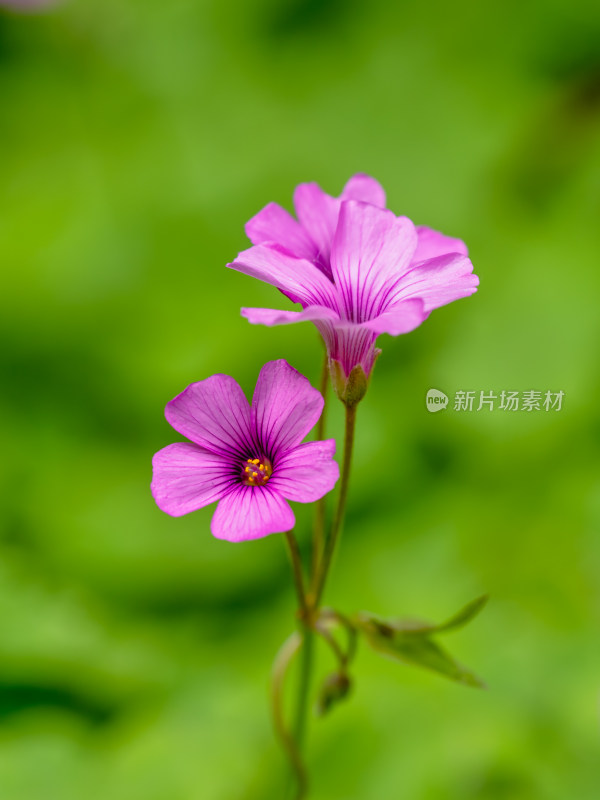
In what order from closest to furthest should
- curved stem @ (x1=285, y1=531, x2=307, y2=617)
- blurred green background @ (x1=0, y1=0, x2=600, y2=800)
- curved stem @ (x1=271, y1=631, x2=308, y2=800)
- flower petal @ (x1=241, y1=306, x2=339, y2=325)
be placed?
1. flower petal @ (x1=241, y1=306, x2=339, y2=325)
2. curved stem @ (x1=285, y1=531, x2=307, y2=617)
3. curved stem @ (x1=271, y1=631, x2=308, y2=800)
4. blurred green background @ (x1=0, y1=0, x2=600, y2=800)

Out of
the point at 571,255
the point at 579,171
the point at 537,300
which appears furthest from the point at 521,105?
the point at 537,300

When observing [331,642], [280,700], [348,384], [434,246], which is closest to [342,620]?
[331,642]

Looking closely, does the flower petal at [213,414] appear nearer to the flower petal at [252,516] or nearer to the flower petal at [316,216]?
the flower petal at [252,516]

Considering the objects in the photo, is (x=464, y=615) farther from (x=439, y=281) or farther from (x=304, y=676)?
(x=439, y=281)

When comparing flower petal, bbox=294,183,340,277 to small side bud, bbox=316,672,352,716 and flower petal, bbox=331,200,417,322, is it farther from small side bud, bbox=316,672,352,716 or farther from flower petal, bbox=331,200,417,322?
small side bud, bbox=316,672,352,716

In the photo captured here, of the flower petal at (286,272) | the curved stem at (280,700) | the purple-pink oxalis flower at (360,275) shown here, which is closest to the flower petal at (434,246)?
the purple-pink oxalis flower at (360,275)

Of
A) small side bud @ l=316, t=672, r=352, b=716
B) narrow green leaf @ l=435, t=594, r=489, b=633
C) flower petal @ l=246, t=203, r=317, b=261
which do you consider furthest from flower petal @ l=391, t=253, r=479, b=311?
small side bud @ l=316, t=672, r=352, b=716

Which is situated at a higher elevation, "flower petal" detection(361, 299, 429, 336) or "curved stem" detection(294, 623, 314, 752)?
"flower petal" detection(361, 299, 429, 336)
